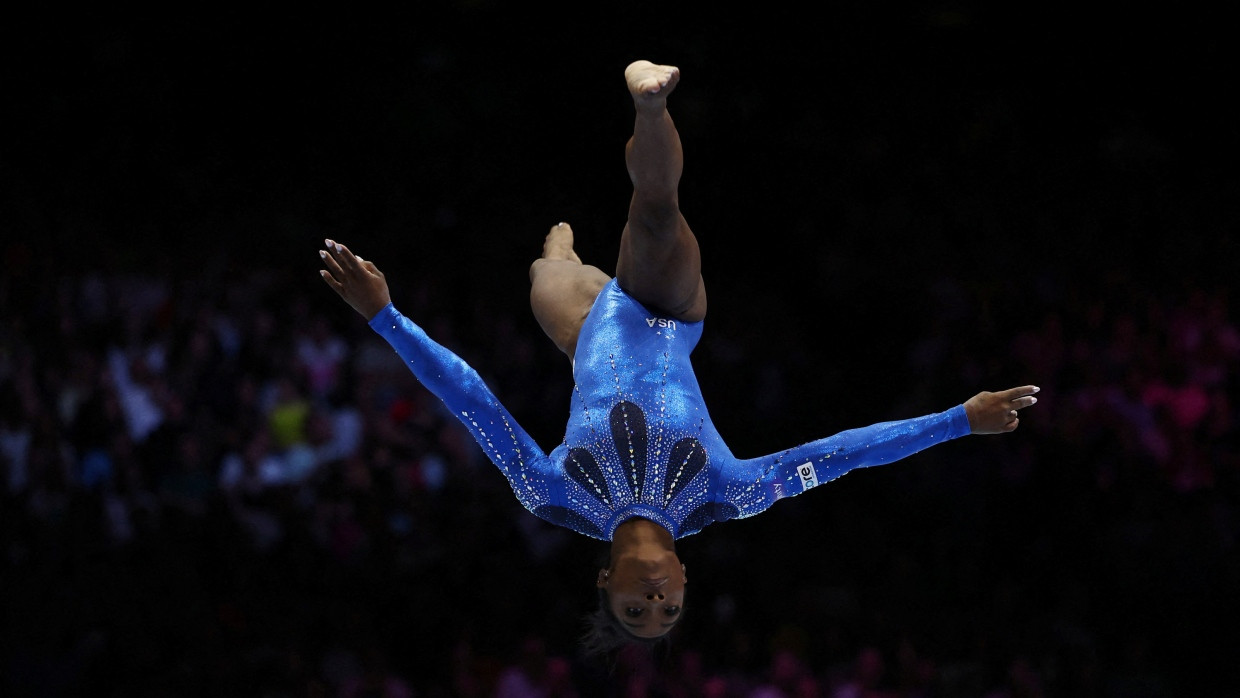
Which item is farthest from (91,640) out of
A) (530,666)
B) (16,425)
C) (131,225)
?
(131,225)

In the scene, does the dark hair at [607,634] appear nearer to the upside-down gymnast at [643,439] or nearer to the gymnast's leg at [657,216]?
the upside-down gymnast at [643,439]

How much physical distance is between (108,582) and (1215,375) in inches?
172

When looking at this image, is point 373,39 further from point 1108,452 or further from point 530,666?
point 1108,452

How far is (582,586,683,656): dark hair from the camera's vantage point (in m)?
3.21

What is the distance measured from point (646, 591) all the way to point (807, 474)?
1.72 ft

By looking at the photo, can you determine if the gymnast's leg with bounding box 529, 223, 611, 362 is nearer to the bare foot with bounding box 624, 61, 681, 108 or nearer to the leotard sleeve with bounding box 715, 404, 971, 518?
the leotard sleeve with bounding box 715, 404, 971, 518

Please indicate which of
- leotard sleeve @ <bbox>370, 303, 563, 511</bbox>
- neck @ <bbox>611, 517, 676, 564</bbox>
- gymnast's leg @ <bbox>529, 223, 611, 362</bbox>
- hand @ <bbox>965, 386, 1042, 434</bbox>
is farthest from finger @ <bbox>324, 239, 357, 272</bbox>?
hand @ <bbox>965, 386, 1042, 434</bbox>

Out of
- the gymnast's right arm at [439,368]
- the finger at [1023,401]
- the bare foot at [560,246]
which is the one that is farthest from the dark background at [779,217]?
the finger at [1023,401]

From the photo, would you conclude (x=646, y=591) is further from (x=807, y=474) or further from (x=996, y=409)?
(x=996, y=409)

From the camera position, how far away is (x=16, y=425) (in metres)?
5.20

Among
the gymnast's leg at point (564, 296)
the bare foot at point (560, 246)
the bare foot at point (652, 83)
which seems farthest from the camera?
the bare foot at point (560, 246)

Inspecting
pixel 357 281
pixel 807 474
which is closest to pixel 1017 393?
pixel 807 474

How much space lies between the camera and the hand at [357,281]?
325 cm

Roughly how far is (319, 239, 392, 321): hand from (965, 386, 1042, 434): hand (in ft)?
4.77
